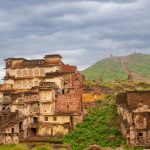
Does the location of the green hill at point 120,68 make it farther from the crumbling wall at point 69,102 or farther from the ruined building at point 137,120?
the ruined building at point 137,120

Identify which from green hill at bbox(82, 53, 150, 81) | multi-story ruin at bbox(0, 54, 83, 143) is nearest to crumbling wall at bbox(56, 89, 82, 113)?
multi-story ruin at bbox(0, 54, 83, 143)

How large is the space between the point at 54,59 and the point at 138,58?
9725 centimetres

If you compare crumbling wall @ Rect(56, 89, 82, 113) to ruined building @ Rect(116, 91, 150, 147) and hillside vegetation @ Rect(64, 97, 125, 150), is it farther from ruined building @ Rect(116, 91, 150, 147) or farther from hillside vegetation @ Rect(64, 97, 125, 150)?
ruined building @ Rect(116, 91, 150, 147)

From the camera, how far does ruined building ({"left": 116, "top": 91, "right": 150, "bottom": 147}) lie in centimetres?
4709

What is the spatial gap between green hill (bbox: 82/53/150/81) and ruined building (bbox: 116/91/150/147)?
240ft

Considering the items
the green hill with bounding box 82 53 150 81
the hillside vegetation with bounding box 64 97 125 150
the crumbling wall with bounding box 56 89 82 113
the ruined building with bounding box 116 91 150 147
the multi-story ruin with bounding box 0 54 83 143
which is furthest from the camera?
the green hill with bounding box 82 53 150 81

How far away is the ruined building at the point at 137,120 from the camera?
Result: 155 feet

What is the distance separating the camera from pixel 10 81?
74.2 metres

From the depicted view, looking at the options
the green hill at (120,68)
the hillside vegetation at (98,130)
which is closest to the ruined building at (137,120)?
the hillside vegetation at (98,130)

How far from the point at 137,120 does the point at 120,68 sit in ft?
321

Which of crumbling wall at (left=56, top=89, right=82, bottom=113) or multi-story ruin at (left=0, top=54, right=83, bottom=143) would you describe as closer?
multi-story ruin at (left=0, top=54, right=83, bottom=143)

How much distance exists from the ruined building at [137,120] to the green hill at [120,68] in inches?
2875

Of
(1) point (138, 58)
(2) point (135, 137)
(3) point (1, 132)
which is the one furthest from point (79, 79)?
(1) point (138, 58)

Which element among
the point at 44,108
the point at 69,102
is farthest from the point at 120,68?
the point at 69,102
